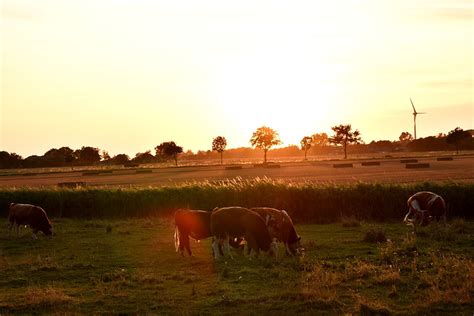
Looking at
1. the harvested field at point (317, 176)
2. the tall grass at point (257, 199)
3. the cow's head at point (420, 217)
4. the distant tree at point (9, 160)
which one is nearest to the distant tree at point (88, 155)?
the distant tree at point (9, 160)

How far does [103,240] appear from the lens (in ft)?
82.8

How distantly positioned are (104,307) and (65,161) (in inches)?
5513

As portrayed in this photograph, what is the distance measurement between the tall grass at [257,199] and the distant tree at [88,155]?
11573cm

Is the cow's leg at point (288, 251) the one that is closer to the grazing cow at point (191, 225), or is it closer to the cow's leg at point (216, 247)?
the cow's leg at point (216, 247)

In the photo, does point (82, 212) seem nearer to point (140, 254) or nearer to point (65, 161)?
point (140, 254)

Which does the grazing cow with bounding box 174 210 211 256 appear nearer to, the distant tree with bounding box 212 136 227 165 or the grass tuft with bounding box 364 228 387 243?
the grass tuft with bounding box 364 228 387 243

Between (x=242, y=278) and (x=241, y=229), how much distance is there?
13.2 ft

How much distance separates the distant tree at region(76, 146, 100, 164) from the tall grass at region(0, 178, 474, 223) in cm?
11573

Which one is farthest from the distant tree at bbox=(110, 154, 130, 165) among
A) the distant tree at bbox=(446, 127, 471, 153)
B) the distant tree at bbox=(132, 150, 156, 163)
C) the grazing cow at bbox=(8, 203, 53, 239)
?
the grazing cow at bbox=(8, 203, 53, 239)

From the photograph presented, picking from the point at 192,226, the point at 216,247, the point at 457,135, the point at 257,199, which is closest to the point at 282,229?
the point at 216,247

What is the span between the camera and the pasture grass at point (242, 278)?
12703 millimetres

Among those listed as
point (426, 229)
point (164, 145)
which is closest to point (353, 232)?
point (426, 229)

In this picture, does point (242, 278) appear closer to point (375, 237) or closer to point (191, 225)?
point (191, 225)

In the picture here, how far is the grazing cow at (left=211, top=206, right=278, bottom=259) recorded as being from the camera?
1955 cm
